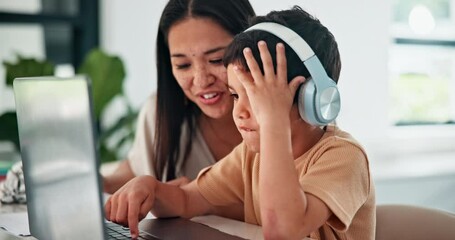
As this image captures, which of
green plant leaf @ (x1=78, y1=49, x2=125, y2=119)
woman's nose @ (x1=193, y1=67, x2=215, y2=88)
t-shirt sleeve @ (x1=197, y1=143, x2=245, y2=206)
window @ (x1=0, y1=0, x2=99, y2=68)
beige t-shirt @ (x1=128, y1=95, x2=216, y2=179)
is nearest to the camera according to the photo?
t-shirt sleeve @ (x1=197, y1=143, x2=245, y2=206)

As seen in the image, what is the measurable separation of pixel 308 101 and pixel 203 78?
1.58 feet

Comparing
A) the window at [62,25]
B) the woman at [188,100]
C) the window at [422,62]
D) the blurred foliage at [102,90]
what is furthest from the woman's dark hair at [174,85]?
the window at [422,62]

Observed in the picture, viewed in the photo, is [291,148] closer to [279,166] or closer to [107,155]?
[279,166]

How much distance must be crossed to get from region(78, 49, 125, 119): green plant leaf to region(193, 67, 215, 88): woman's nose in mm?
1468

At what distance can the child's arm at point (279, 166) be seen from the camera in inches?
37.0

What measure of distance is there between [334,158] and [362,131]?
249 cm

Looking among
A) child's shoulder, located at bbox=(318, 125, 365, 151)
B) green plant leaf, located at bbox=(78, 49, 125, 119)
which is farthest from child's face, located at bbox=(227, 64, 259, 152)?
green plant leaf, located at bbox=(78, 49, 125, 119)

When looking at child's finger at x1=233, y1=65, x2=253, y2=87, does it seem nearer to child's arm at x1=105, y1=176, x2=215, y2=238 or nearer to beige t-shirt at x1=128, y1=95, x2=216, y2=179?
child's arm at x1=105, y1=176, x2=215, y2=238

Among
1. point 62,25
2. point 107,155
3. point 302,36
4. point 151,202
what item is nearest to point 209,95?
point 151,202

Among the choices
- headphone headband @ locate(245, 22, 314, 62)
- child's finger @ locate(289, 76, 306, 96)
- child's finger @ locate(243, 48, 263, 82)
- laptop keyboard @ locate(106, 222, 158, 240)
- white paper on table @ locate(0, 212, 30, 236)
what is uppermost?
headphone headband @ locate(245, 22, 314, 62)

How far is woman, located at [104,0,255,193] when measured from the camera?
144 centimetres

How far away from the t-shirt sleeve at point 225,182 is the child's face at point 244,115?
239mm

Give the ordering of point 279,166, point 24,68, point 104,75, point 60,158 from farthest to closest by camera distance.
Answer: point 104,75, point 24,68, point 279,166, point 60,158

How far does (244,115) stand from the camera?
1028mm
